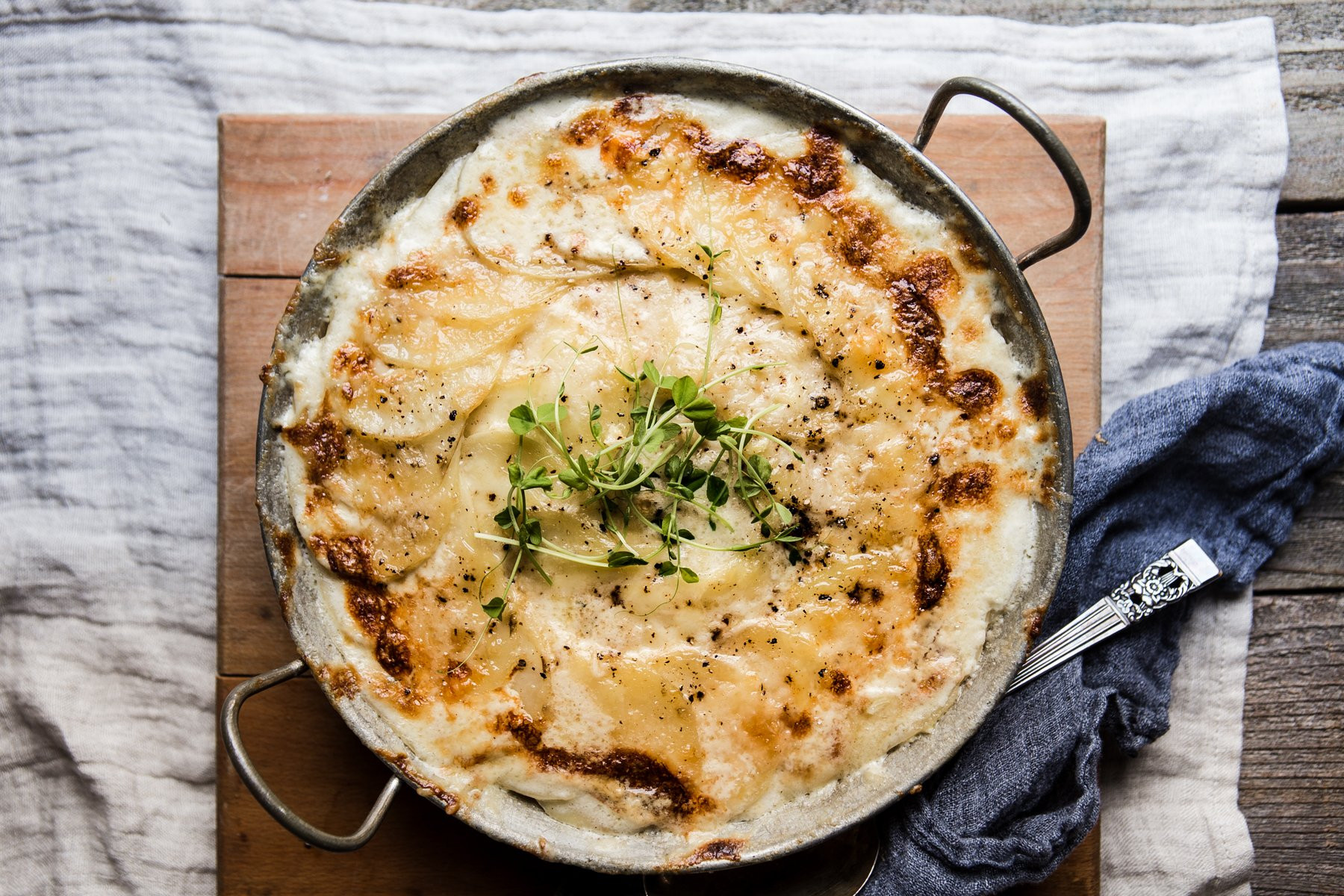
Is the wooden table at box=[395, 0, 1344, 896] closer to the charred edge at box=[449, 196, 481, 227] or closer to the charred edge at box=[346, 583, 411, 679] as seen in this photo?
the charred edge at box=[449, 196, 481, 227]

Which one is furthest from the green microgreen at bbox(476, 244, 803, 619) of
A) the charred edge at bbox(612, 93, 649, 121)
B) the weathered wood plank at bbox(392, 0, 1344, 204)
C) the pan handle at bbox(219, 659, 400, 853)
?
the weathered wood plank at bbox(392, 0, 1344, 204)

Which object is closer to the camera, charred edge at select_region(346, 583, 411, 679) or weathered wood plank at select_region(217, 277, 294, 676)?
charred edge at select_region(346, 583, 411, 679)

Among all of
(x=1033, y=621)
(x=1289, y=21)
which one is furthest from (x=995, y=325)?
(x=1289, y=21)

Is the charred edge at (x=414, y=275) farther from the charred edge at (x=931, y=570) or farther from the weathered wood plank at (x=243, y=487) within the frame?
the charred edge at (x=931, y=570)

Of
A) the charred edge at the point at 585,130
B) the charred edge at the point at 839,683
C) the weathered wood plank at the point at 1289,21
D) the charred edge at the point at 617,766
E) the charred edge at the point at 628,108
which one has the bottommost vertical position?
the charred edge at the point at 617,766

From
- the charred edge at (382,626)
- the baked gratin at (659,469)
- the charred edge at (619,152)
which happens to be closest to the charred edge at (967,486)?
the baked gratin at (659,469)

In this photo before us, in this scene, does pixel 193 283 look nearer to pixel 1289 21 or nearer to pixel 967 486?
pixel 967 486

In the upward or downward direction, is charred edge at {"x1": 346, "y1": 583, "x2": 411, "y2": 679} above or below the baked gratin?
below

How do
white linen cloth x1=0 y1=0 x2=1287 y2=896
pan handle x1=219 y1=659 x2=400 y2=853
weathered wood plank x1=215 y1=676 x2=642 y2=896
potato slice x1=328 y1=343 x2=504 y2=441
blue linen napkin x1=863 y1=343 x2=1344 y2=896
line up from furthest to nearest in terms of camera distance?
white linen cloth x1=0 y1=0 x2=1287 y2=896, weathered wood plank x1=215 y1=676 x2=642 y2=896, blue linen napkin x1=863 y1=343 x2=1344 y2=896, potato slice x1=328 y1=343 x2=504 y2=441, pan handle x1=219 y1=659 x2=400 y2=853
